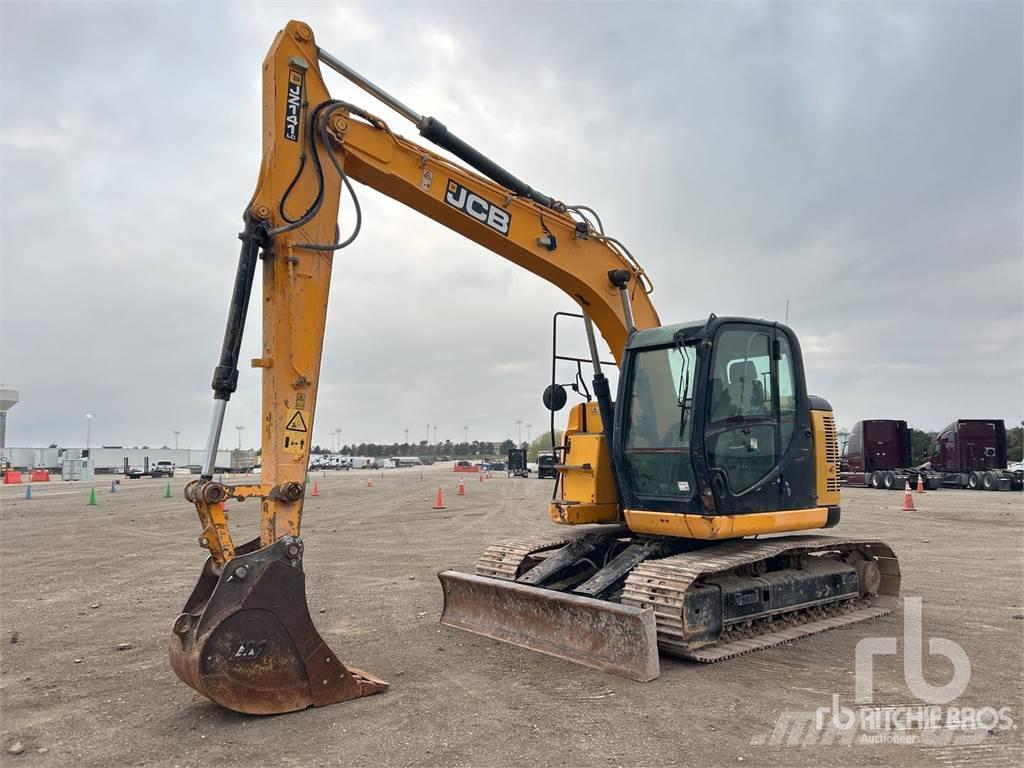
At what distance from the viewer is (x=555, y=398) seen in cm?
767

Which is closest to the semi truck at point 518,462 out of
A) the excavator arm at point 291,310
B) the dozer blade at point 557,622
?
the dozer blade at point 557,622

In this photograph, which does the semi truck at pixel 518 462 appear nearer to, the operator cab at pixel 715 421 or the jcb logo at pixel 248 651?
the operator cab at pixel 715 421

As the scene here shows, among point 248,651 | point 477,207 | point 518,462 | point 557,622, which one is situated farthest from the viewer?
point 518,462

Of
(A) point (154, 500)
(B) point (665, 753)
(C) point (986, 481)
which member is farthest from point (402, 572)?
(C) point (986, 481)

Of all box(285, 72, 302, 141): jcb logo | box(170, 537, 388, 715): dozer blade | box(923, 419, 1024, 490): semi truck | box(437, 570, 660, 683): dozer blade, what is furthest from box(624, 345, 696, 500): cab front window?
box(923, 419, 1024, 490): semi truck

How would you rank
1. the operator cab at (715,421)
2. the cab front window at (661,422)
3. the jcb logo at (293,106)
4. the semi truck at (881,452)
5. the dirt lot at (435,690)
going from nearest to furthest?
the dirt lot at (435,690) → the jcb logo at (293,106) → the operator cab at (715,421) → the cab front window at (661,422) → the semi truck at (881,452)

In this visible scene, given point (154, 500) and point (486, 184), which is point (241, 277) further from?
point (154, 500)

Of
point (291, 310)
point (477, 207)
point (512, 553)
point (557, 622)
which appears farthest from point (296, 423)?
point (512, 553)

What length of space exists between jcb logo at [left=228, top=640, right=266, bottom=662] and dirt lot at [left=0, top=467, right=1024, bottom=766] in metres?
0.41

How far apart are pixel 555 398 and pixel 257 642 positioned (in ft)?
12.7

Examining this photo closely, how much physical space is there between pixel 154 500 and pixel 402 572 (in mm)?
18289

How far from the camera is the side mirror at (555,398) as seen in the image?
301 inches

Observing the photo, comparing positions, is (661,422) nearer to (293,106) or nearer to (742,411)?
(742,411)

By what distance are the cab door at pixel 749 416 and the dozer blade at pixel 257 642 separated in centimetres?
349
